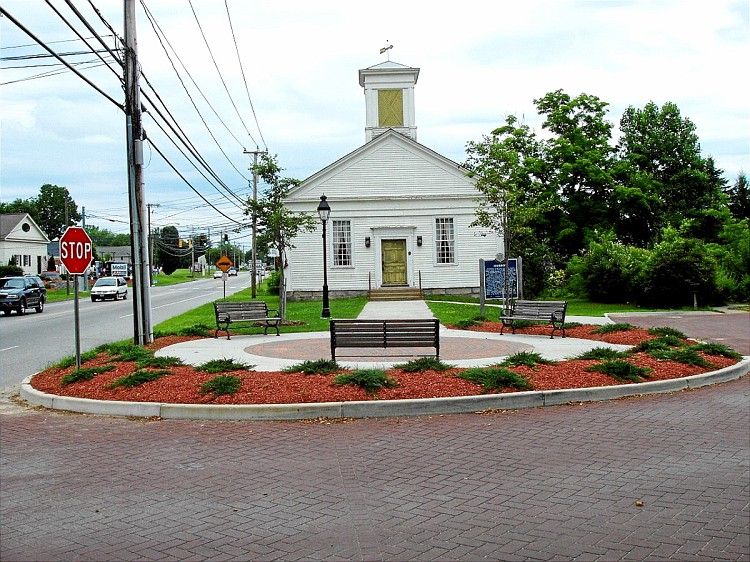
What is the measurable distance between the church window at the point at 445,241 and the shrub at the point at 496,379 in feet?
89.1

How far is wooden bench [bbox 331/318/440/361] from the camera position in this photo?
41.8ft

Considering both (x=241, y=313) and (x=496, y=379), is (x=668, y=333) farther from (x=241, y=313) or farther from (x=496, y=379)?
(x=241, y=313)

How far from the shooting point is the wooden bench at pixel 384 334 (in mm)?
12750

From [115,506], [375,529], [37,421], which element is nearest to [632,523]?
[375,529]

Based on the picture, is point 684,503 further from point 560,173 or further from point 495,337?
point 560,173

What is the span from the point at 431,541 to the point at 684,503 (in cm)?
213

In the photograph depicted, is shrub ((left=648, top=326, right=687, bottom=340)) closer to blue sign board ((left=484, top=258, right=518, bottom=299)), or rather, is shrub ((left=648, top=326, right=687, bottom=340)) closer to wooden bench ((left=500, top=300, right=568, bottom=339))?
wooden bench ((left=500, top=300, right=568, bottom=339))

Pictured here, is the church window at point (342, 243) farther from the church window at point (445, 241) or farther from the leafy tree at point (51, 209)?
the leafy tree at point (51, 209)

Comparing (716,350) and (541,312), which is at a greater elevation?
(541,312)

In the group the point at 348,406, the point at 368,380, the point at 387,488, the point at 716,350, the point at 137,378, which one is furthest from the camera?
the point at 716,350

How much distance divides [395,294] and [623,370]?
25164mm

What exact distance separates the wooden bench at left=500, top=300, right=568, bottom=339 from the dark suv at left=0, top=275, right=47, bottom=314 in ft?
89.4

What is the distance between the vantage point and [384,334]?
1273 cm

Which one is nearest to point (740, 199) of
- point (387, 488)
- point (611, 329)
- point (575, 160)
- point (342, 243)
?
point (575, 160)
